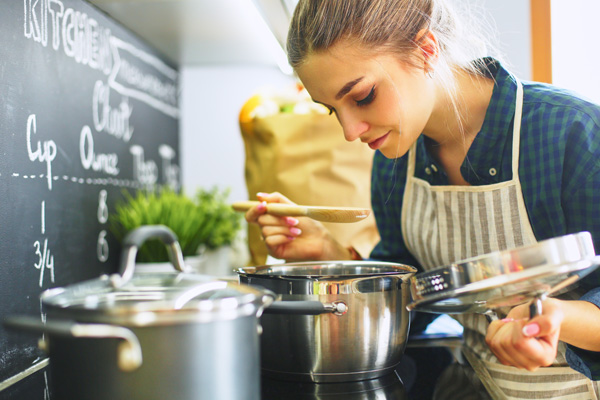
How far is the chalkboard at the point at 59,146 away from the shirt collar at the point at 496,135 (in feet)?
2.29

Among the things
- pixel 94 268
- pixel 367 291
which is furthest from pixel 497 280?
pixel 94 268

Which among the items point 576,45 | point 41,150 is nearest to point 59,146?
point 41,150

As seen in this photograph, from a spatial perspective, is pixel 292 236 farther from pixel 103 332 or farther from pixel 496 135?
pixel 103 332

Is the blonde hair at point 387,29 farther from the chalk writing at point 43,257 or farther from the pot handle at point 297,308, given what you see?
the chalk writing at point 43,257

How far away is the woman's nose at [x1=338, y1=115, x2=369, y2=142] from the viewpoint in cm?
→ 80

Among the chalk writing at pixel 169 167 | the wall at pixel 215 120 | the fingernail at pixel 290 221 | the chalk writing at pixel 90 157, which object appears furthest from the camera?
the wall at pixel 215 120

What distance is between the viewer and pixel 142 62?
5.11 feet

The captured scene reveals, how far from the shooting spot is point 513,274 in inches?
18.8

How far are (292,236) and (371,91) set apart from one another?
0.36 meters

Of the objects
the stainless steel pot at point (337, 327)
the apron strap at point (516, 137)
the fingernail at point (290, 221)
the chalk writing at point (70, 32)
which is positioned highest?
the chalk writing at point (70, 32)

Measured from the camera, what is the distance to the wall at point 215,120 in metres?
1.95

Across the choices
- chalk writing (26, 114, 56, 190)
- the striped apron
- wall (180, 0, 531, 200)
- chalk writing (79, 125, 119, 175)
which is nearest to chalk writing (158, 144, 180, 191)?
wall (180, 0, 531, 200)

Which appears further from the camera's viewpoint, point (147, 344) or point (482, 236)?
point (482, 236)

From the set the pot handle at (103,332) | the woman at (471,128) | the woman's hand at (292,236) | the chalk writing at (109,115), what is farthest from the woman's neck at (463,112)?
the chalk writing at (109,115)
